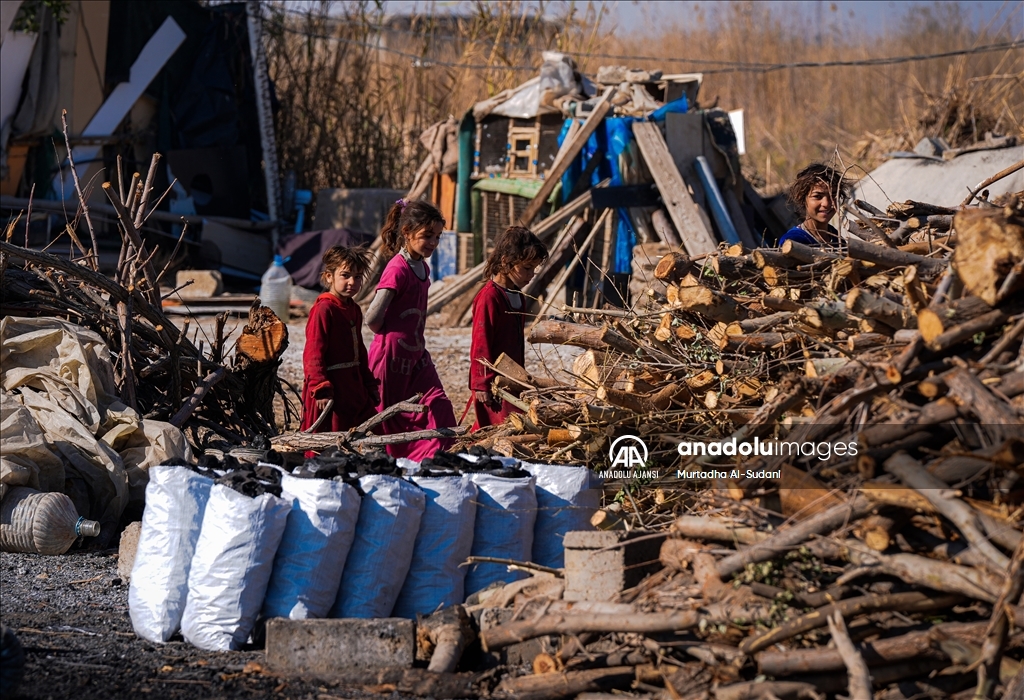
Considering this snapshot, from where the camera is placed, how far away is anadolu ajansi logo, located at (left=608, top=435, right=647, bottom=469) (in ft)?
13.2

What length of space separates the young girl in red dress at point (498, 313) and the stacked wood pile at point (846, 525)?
1261 millimetres

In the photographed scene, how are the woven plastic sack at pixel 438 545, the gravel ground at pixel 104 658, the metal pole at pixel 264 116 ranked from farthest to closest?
1. the metal pole at pixel 264 116
2. the woven plastic sack at pixel 438 545
3. the gravel ground at pixel 104 658

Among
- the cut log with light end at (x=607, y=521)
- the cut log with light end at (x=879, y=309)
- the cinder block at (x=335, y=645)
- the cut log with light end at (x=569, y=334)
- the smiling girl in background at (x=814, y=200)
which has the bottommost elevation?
A: the cinder block at (x=335, y=645)

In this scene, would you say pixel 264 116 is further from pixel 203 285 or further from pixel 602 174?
pixel 602 174

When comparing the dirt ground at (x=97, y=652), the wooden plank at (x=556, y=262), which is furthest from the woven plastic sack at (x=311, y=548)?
the wooden plank at (x=556, y=262)

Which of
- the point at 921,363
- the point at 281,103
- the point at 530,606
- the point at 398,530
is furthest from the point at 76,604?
the point at 281,103

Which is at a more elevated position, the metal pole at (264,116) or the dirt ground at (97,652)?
the metal pole at (264,116)

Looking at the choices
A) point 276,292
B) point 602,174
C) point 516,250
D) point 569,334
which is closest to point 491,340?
point 516,250

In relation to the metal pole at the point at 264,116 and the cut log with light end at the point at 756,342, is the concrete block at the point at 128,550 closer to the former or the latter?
the cut log with light end at the point at 756,342

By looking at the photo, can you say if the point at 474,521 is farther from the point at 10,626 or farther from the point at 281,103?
the point at 281,103

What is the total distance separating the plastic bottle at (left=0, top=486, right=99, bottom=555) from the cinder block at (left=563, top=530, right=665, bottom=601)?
2259mm

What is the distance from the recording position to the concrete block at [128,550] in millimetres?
3918

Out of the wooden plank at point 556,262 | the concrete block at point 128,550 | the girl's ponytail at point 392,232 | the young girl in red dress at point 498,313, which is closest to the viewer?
the concrete block at point 128,550

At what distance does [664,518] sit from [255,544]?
4.83 ft
